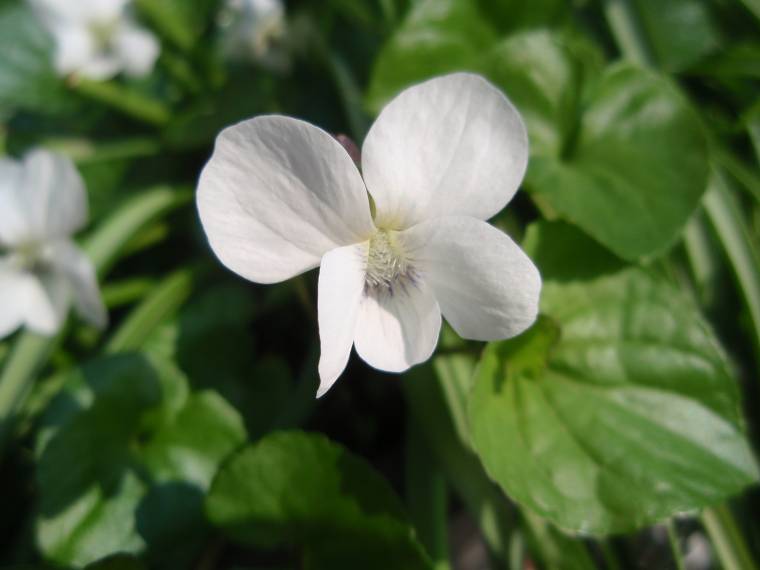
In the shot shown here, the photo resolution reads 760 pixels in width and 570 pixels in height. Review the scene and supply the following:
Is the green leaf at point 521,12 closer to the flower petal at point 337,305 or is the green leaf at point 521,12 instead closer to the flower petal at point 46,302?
the flower petal at point 337,305

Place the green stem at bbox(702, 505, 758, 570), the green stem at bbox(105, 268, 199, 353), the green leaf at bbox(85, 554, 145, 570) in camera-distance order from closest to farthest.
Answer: the green leaf at bbox(85, 554, 145, 570) < the green stem at bbox(702, 505, 758, 570) < the green stem at bbox(105, 268, 199, 353)

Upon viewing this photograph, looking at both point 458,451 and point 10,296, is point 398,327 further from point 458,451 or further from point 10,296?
point 10,296

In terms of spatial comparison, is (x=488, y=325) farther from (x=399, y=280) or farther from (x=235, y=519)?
(x=235, y=519)

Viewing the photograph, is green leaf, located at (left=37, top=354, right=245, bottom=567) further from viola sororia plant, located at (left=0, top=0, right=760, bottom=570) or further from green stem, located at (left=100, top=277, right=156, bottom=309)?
green stem, located at (left=100, top=277, right=156, bottom=309)

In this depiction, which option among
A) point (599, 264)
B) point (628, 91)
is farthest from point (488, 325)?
point (628, 91)

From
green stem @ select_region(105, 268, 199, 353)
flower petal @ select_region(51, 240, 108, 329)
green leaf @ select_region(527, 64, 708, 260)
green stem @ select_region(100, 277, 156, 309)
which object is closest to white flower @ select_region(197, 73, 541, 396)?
green leaf @ select_region(527, 64, 708, 260)
